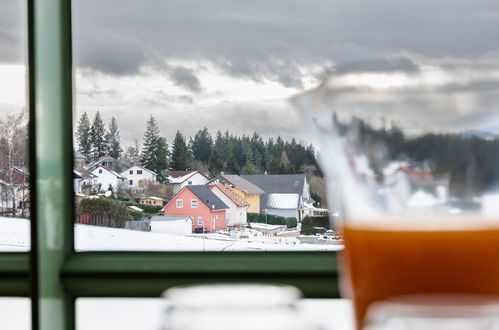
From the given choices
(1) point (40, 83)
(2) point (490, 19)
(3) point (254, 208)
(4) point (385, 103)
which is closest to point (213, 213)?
(3) point (254, 208)

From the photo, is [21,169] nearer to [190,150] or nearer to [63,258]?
[63,258]

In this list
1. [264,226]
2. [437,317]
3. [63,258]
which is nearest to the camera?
[437,317]

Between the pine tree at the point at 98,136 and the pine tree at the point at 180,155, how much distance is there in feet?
0.72

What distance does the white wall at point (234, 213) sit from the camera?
7.17ft

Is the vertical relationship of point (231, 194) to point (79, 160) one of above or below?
below

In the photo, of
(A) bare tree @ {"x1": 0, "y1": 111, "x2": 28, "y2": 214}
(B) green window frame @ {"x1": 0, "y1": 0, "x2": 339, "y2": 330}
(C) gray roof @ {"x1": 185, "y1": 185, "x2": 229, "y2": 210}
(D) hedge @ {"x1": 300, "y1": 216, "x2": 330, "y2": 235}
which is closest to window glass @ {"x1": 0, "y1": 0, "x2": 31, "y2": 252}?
(A) bare tree @ {"x1": 0, "y1": 111, "x2": 28, "y2": 214}

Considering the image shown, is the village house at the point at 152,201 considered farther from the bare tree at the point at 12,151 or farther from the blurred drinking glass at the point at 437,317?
the blurred drinking glass at the point at 437,317

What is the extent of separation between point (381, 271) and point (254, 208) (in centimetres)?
175

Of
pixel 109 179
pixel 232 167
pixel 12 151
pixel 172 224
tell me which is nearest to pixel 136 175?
pixel 109 179

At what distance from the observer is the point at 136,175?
2.22m

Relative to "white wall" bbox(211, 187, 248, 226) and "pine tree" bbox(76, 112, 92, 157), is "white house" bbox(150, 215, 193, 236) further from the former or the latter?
"pine tree" bbox(76, 112, 92, 157)

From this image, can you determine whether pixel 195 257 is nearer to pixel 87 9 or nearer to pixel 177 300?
pixel 87 9

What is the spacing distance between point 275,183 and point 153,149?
0.40 metres

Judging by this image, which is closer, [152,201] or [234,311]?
[234,311]
